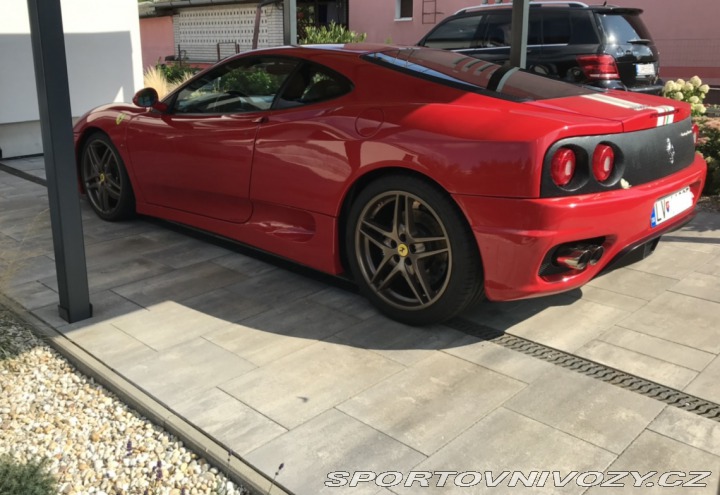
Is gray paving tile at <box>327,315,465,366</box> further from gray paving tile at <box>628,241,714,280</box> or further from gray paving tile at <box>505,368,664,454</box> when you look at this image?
gray paving tile at <box>628,241,714,280</box>

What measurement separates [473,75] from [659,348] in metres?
1.73

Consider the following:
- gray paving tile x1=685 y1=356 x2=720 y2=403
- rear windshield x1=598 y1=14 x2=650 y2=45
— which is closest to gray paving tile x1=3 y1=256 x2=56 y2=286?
gray paving tile x1=685 y1=356 x2=720 y2=403

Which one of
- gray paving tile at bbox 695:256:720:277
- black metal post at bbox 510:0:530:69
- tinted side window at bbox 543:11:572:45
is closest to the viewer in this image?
gray paving tile at bbox 695:256:720:277

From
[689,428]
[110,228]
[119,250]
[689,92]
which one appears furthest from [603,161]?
[689,92]

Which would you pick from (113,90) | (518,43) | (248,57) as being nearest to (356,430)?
(248,57)

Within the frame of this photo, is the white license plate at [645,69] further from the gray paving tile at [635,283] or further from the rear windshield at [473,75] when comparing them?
the rear windshield at [473,75]

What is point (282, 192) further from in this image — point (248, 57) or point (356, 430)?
point (356, 430)

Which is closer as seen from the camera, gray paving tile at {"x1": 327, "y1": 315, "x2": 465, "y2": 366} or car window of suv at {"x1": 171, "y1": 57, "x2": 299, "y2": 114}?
gray paving tile at {"x1": 327, "y1": 315, "x2": 465, "y2": 366}

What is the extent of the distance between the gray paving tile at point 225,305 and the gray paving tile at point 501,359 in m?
1.15

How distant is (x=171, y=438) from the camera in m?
2.66

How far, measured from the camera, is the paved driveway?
2.50 m

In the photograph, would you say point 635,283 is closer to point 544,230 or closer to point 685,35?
point 544,230

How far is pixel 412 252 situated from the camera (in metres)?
3.47

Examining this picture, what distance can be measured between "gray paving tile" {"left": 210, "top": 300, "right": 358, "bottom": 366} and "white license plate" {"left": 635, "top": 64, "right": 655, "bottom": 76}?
19.5 ft
